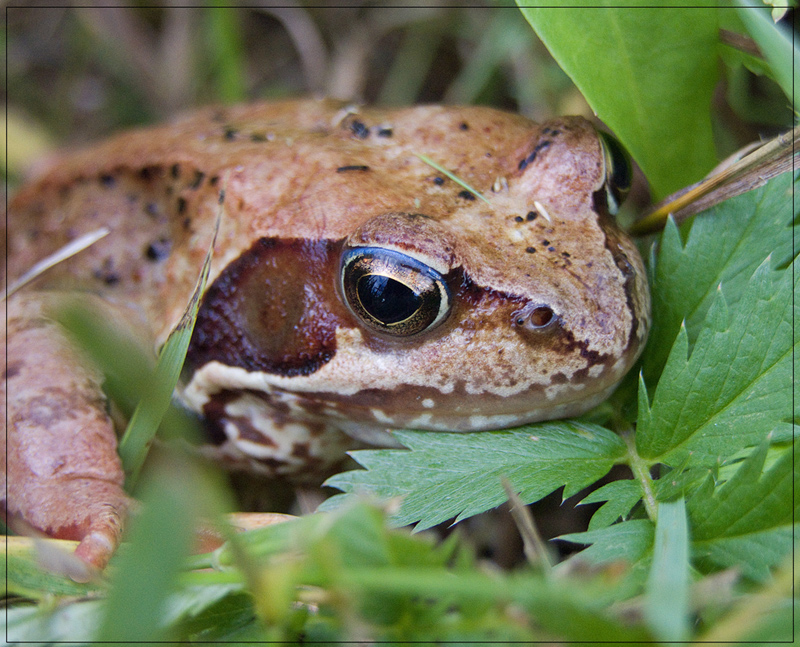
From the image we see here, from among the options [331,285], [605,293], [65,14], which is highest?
[65,14]

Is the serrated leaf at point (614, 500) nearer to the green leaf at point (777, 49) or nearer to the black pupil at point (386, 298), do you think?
the black pupil at point (386, 298)

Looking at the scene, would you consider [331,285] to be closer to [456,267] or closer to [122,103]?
[456,267]

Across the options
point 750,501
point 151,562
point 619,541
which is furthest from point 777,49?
point 151,562

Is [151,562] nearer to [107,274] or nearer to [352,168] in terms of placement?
[352,168]

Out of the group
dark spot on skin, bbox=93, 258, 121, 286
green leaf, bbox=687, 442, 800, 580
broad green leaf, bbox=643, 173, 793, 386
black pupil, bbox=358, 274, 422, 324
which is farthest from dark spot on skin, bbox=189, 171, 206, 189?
green leaf, bbox=687, 442, 800, 580

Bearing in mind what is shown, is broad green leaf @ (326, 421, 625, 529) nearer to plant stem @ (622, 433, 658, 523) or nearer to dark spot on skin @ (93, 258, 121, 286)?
plant stem @ (622, 433, 658, 523)

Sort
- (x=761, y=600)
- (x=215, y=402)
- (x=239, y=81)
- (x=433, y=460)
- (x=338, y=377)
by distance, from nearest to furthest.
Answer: (x=761, y=600)
(x=433, y=460)
(x=338, y=377)
(x=215, y=402)
(x=239, y=81)

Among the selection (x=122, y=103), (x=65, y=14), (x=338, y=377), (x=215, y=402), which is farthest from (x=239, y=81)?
(x=338, y=377)
